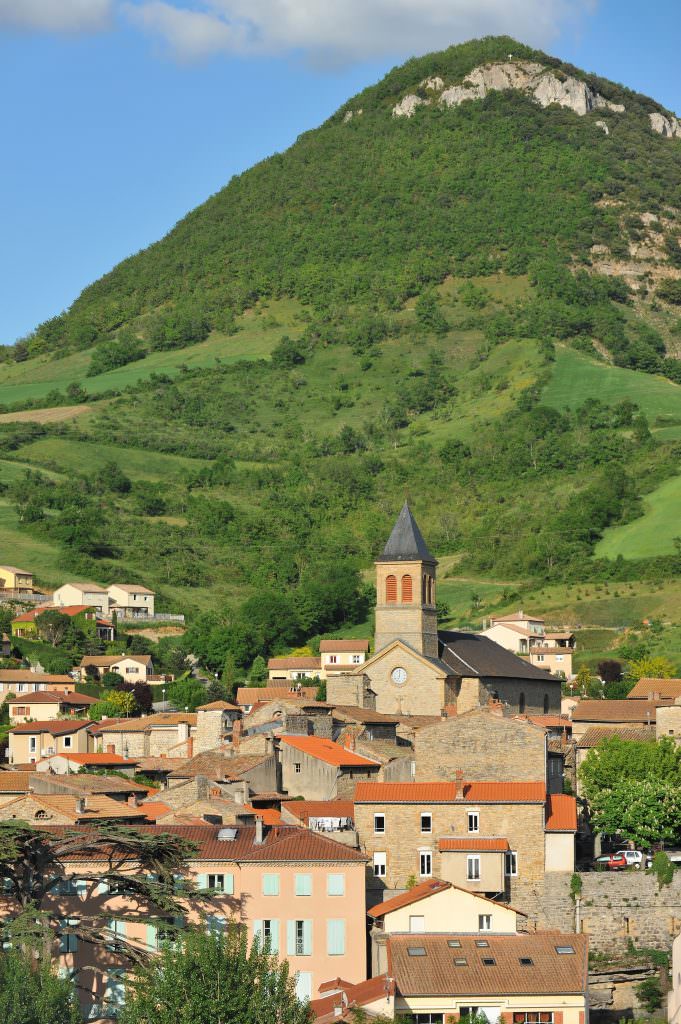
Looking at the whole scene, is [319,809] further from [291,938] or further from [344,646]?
[344,646]

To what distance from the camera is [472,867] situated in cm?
6003

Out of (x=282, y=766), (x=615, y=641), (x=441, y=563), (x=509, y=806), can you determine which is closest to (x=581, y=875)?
(x=509, y=806)

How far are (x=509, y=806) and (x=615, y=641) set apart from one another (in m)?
81.2

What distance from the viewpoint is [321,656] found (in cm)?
13612

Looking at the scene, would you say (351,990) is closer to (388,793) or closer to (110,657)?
(388,793)

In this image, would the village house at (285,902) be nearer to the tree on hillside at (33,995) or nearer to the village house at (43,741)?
the tree on hillside at (33,995)

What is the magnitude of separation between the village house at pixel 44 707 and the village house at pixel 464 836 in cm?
5144

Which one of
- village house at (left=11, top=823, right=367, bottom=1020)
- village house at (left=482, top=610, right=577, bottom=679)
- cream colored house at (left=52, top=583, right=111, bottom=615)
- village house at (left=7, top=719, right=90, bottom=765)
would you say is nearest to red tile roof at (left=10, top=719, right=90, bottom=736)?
village house at (left=7, top=719, right=90, bottom=765)

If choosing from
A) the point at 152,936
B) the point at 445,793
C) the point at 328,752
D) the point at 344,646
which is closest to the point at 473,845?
the point at 445,793

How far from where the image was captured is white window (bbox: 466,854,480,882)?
59.8 metres

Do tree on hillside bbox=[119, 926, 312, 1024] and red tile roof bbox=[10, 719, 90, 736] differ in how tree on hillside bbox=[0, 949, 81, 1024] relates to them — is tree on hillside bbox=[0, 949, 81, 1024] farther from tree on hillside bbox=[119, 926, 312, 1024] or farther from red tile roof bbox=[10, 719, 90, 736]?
red tile roof bbox=[10, 719, 90, 736]

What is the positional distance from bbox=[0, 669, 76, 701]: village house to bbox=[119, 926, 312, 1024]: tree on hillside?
6834cm

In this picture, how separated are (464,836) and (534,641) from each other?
249 ft

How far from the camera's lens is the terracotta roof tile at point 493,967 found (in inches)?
2042
